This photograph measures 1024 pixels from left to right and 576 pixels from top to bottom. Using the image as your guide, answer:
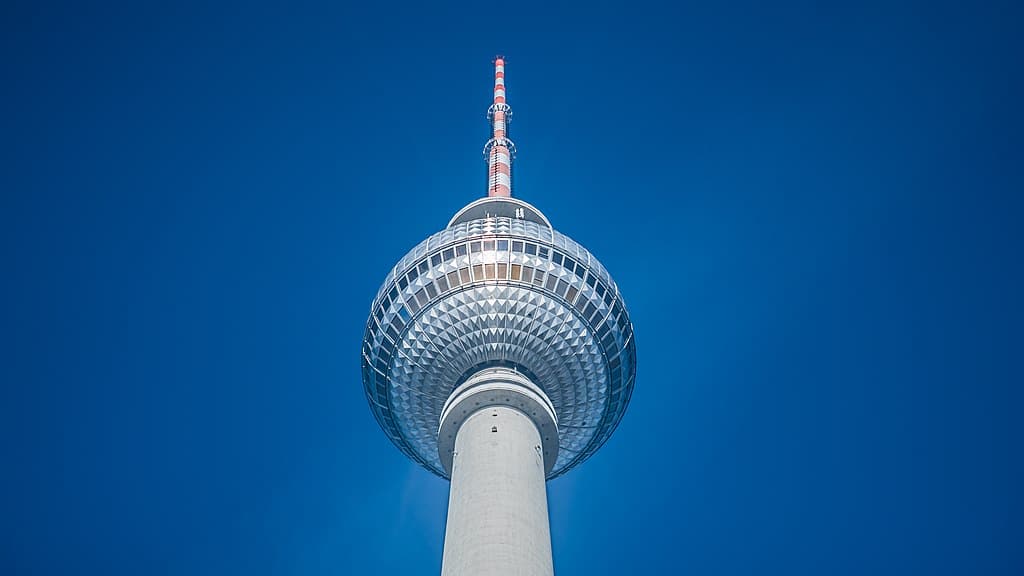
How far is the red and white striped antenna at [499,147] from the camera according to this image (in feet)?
181

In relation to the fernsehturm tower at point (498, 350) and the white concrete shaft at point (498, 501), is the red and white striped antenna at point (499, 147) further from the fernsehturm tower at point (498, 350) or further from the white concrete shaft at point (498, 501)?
the white concrete shaft at point (498, 501)

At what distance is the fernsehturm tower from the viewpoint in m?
37.0

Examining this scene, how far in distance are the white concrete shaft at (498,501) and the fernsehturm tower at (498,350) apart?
127 mm

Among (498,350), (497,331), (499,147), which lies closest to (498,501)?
(498,350)

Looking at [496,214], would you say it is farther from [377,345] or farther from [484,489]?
[484,489]

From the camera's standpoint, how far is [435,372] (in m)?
40.6

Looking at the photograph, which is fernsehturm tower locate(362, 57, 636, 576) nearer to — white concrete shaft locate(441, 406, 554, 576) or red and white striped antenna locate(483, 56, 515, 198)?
white concrete shaft locate(441, 406, 554, 576)

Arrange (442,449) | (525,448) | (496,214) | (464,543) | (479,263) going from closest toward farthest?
(464,543)
(525,448)
(442,449)
(479,263)
(496,214)

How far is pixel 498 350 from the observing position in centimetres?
3956

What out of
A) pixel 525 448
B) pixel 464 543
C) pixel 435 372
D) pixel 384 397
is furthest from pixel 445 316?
pixel 464 543

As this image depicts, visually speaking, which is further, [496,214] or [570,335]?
[496,214]

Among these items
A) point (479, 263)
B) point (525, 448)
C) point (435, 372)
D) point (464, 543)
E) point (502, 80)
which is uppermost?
point (502, 80)

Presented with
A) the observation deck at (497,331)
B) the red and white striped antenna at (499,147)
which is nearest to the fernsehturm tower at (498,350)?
the observation deck at (497,331)

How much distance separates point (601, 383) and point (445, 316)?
855cm
